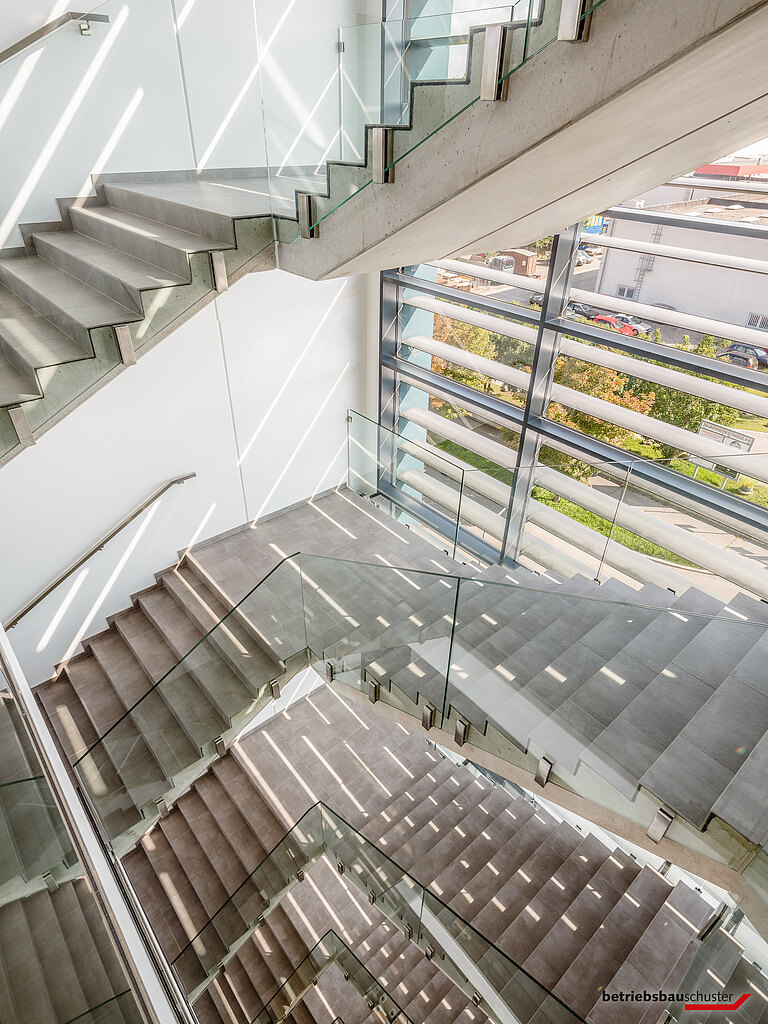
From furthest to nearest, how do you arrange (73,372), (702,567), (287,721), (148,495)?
1. (287,721)
2. (148,495)
3. (702,567)
4. (73,372)

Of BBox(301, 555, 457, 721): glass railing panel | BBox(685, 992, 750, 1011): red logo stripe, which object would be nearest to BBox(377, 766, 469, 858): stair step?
BBox(301, 555, 457, 721): glass railing panel

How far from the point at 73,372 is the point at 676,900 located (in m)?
6.21

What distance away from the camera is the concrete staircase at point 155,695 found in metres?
4.01

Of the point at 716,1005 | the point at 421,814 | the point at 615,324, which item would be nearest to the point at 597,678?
the point at 716,1005

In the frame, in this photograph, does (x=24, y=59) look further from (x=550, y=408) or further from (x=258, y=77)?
(x=550, y=408)

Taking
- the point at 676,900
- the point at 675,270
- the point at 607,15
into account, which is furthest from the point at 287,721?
the point at 607,15

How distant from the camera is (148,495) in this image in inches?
232

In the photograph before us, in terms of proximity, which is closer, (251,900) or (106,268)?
(106,268)

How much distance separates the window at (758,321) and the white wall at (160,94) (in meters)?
3.45

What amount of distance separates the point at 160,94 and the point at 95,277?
2.22 metres

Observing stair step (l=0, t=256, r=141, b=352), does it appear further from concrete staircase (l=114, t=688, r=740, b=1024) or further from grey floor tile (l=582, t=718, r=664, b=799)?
concrete staircase (l=114, t=688, r=740, b=1024)

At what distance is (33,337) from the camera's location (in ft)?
11.0

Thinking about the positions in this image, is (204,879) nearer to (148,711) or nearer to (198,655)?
(148,711)

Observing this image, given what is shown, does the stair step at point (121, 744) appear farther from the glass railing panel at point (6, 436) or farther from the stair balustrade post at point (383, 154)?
the stair balustrade post at point (383, 154)
